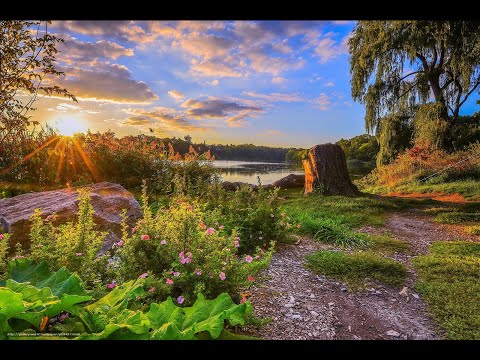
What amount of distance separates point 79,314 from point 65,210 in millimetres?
2783

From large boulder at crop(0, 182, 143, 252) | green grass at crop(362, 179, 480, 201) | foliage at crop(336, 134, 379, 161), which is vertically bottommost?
green grass at crop(362, 179, 480, 201)

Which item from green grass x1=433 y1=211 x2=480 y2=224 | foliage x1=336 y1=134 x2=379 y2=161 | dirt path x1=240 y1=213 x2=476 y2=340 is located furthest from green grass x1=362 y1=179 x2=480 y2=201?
foliage x1=336 y1=134 x2=379 y2=161

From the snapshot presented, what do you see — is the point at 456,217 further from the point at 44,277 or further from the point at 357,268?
the point at 44,277

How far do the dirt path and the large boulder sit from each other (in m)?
1.68

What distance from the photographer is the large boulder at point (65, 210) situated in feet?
11.0

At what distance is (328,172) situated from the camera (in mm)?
9016

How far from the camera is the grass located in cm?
240

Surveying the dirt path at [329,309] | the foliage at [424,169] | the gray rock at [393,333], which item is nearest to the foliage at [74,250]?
the dirt path at [329,309]

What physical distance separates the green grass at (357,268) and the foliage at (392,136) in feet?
34.9

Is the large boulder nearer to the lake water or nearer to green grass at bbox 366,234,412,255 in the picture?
green grass at bbox 366,234,412,255
